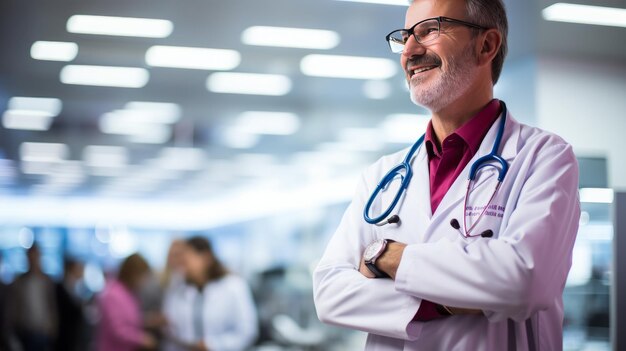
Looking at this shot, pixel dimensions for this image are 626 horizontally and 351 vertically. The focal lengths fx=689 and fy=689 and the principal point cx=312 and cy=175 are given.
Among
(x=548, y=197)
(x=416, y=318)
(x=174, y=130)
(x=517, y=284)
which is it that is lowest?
(x=416, y=318)

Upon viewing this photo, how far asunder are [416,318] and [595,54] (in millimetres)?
4217

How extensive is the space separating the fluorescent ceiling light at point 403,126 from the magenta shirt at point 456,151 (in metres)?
6.31

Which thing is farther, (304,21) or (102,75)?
(102,75)

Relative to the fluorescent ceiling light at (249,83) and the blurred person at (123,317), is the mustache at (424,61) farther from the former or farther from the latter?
the fluorescent ceiling light at (249,83)

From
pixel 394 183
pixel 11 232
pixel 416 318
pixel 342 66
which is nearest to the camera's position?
pixel 416 318

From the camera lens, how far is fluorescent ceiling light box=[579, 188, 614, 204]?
4750 mm

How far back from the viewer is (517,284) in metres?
1.31

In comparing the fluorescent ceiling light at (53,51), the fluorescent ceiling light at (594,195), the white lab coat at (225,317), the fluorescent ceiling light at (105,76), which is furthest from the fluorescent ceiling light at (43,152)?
the fluorescent ceiling light at (594,195)

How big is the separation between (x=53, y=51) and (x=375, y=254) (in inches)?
188

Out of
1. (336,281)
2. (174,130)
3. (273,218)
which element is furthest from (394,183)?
(273,218)

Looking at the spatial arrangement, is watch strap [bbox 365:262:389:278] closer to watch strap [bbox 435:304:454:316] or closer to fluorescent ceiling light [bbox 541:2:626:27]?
watch strap [bbox 435:304:454:316]

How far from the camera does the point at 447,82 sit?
1.64 metres

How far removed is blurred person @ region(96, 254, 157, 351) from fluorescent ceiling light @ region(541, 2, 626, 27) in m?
3.91

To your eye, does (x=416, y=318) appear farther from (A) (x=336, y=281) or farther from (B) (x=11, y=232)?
(B) (x=11, y=232)
